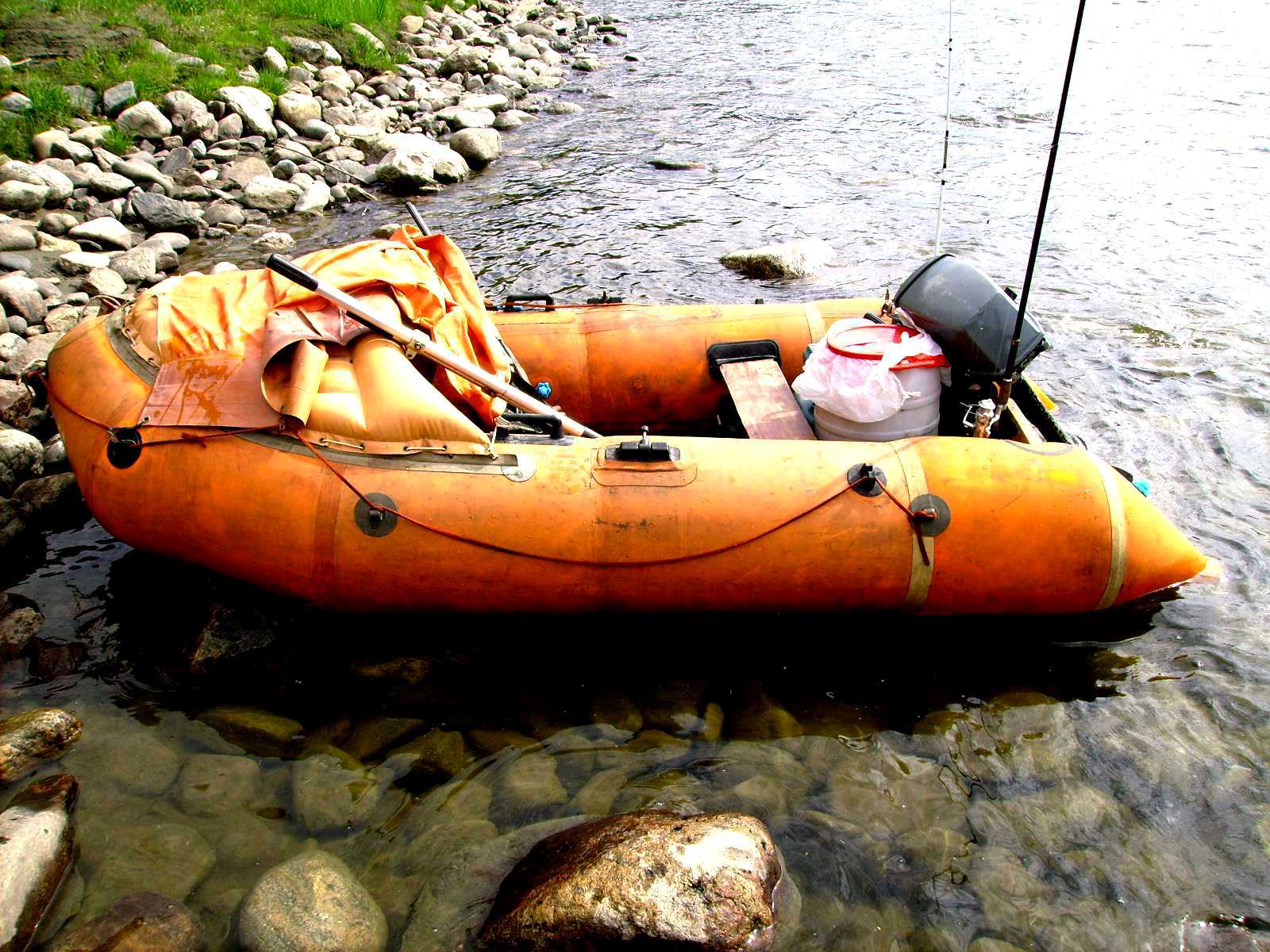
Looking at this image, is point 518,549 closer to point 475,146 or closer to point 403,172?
point 403,172

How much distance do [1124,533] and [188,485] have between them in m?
3.91

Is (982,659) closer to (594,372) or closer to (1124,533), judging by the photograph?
(1124,533)

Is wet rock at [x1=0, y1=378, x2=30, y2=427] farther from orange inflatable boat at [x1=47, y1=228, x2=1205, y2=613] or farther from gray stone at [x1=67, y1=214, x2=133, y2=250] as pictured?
gray stone at [x1=67, y1=214, x2=133, y2=250]

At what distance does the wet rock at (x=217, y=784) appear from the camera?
3380 mm

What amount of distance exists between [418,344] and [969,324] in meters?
2.48

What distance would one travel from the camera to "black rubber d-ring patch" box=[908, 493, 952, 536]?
3.83 m

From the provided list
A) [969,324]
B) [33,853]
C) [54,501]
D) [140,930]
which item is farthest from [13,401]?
[969,324]

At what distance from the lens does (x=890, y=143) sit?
38.4ft

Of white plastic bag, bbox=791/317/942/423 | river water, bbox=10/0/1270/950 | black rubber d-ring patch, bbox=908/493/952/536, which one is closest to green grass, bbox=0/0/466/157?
river water, bbox=10/0/1270/950

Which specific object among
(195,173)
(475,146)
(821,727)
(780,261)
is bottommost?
(780,261)

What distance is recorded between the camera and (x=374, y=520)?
3729mm

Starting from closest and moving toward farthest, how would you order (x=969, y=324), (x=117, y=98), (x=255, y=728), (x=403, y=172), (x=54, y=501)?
1. (x=255, y=728)
2. (x=969, y=324)
3. (x=54, y=501)
4. (x=117, y=98)
5. (x=403, y=172)

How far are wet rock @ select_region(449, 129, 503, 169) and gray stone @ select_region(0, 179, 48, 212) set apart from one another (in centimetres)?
464

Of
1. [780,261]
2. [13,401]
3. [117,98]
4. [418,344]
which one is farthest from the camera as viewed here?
[117,98]
